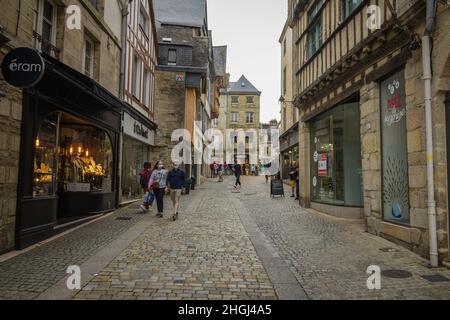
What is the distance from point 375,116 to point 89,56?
25.6 ft

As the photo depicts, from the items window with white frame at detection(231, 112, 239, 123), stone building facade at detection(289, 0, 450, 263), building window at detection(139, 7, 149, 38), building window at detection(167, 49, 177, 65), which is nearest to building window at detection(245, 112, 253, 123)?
window with white frame at detection(231, 112, 239, 123)

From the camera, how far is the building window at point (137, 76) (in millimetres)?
14063

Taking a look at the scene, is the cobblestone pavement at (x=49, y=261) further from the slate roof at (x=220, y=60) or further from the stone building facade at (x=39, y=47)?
the slate roof at (x=220, y=60)

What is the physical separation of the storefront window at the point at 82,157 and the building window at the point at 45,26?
1.92 meters

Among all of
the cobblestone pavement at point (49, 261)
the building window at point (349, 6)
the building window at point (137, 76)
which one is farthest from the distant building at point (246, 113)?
the cobblestone pavement at point (49, 261)

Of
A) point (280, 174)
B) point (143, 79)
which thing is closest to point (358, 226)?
point (143, 79)

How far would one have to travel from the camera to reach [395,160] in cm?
661

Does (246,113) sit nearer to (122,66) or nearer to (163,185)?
(122,66)

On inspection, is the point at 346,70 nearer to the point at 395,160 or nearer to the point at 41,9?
the point at 395,160

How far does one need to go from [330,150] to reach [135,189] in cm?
783

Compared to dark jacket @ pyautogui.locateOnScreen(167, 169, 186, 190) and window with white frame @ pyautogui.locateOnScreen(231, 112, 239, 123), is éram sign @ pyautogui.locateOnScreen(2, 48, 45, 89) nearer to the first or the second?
dark jacket @ pyautogui.locateOnScreen(167, 169, 186, 190)

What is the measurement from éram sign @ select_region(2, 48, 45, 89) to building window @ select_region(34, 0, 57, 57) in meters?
2.06

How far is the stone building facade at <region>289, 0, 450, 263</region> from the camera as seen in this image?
523 cm

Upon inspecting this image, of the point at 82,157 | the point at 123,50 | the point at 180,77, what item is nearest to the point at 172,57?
the point at 180,77
